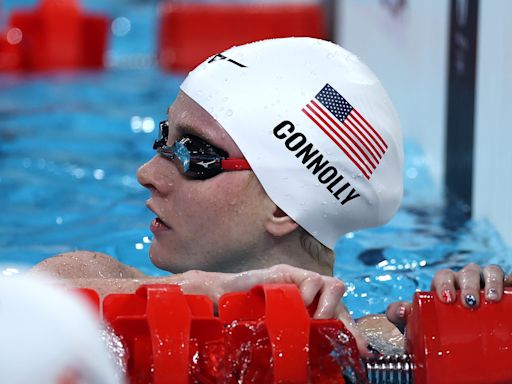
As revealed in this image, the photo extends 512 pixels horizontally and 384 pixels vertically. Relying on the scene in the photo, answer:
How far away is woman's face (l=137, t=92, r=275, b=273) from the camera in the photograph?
227 cm

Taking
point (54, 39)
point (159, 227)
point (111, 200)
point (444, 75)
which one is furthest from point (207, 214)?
point (54, 39)

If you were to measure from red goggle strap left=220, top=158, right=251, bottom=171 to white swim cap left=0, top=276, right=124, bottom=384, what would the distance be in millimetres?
841

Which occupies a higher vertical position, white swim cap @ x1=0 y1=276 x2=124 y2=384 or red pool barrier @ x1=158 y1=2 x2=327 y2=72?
white swim cap @ x1=0 y1=276 x2=124 y2=384

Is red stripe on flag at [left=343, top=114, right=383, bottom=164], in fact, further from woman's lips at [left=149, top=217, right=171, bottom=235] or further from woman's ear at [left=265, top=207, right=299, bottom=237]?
woman's lips at [left=149, top=217, right=171, bottom=235]

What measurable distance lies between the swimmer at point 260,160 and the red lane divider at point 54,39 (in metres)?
4.96

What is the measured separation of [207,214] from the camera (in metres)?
2.26

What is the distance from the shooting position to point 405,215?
13.0 feet

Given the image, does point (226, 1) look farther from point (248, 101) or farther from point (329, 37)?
point (248, 101)

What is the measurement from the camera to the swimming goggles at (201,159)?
7.41 feet

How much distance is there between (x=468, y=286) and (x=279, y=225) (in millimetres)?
508

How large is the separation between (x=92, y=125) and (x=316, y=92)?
339 centimetres

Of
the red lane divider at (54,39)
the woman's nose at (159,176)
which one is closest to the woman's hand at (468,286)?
the woman's nose at (159,176)

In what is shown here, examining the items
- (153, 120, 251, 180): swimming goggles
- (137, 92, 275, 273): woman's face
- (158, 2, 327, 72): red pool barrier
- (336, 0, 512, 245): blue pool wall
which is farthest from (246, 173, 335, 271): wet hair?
(158, 2, 327, 72): red pool barrier

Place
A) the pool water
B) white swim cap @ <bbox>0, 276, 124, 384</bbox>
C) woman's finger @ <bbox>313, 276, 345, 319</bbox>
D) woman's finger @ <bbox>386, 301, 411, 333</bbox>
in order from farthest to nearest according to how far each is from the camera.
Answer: the pool water, woman's finger @ <bbox>386, 301, 411, 333</bbox>, woman's finger @ <bbox>313, 276, 345, 319</bbox>, white swim cap @ <bbox>0, 276, 124, 384</bbox>
